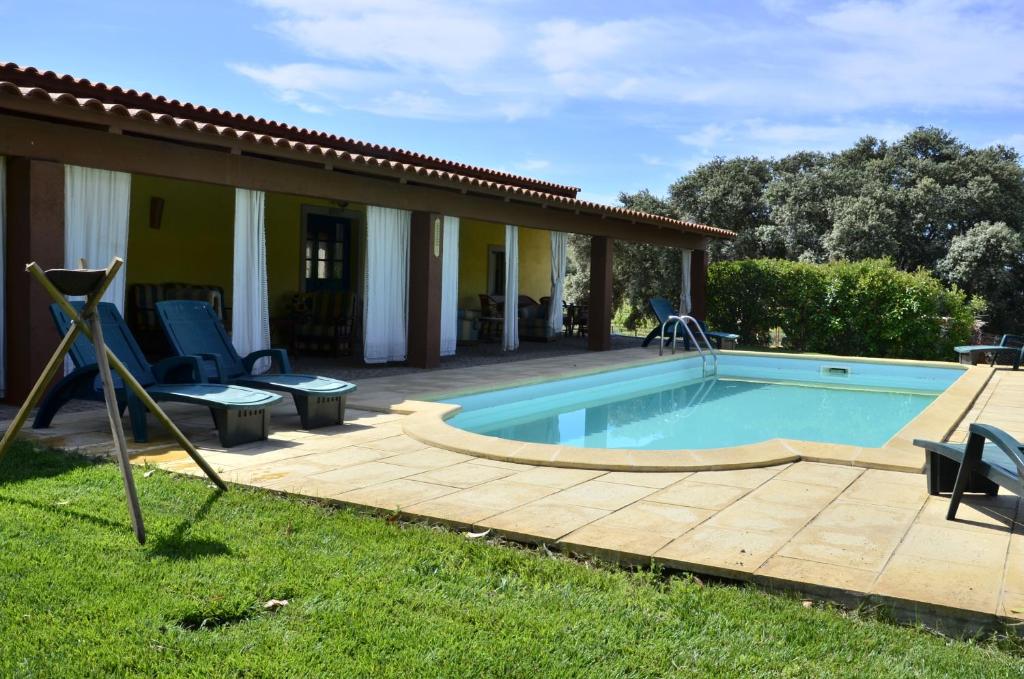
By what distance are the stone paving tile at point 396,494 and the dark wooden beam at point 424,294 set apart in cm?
608

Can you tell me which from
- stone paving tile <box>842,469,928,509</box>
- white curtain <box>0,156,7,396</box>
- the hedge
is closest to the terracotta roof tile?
white curtain <box>0,156,7,396</box>

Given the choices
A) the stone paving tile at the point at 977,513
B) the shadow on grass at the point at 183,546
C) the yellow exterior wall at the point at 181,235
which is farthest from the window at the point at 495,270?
the shadow on grass at the point at 183,546

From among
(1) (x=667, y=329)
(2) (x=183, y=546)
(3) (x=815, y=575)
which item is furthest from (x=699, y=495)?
(1) (x=667, y=329)

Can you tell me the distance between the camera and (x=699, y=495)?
4.59 metres

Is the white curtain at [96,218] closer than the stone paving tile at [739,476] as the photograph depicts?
No

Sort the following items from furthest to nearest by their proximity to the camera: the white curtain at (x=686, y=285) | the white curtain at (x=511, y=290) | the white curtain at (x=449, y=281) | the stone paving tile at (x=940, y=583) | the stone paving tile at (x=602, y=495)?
the white curtain at (x=686, y=285)
the white curtain at (x=511, y=290)
the white curtain at (x=449, y=281)
the stone paving tile at (x=602, y=495)
the stone paving tile at (x=940, y=583)

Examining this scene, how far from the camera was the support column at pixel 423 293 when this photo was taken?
10836 millimetres

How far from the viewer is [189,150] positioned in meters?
7.93

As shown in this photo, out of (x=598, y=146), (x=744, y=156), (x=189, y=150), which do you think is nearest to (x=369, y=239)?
(x=189, y=150)

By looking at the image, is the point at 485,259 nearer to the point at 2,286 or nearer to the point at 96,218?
the point at 96,218

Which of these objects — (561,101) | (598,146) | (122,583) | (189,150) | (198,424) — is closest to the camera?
(122,583)

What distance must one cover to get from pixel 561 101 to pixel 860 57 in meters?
9.44

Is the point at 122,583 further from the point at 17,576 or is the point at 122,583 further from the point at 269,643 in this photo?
the point at 269,643

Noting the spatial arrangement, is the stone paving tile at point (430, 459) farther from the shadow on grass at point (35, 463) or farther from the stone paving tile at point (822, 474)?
the stone paving tile at point (822, 474)
